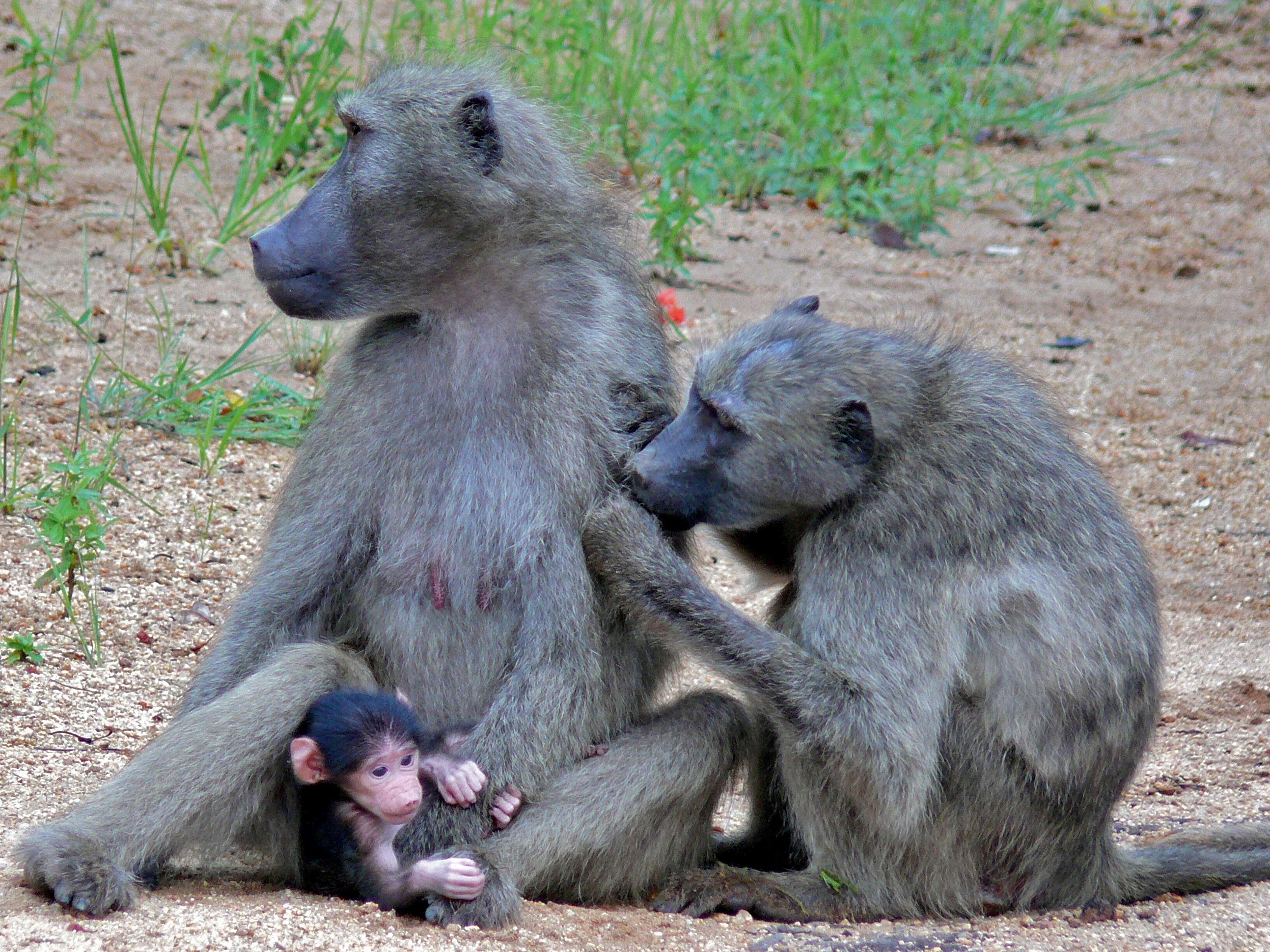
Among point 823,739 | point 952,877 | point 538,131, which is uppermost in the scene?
point 538,131

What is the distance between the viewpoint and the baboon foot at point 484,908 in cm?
248

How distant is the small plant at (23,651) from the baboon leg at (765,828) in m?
1.61

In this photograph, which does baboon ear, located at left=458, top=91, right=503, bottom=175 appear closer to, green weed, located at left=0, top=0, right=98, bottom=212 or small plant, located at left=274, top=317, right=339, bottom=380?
small plant, located at left=274, top=317, right=339, bottom=380

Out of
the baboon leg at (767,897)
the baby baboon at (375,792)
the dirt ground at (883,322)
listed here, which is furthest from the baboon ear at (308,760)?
the baboon leg at (767,897)

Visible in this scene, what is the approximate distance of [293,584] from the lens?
9.41 ft

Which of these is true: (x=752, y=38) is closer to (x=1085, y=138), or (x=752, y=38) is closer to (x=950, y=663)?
(x=1085, y=138)

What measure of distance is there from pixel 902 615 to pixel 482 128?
4.01 ft

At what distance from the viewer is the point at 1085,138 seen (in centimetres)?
820

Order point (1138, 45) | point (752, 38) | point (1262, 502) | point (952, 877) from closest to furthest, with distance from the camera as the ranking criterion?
point (952, 877)
point (1262, 502)
point (752, 38)
point (1138, 45)

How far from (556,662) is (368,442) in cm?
56

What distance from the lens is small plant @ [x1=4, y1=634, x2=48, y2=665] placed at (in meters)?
3.35

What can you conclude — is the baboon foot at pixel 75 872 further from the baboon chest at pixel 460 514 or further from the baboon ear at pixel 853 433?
the baboon ear at pixel 853 433

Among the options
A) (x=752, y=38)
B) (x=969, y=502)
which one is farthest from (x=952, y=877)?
(x=752, y=38)

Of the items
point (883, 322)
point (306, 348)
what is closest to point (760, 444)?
point (883, 322)
